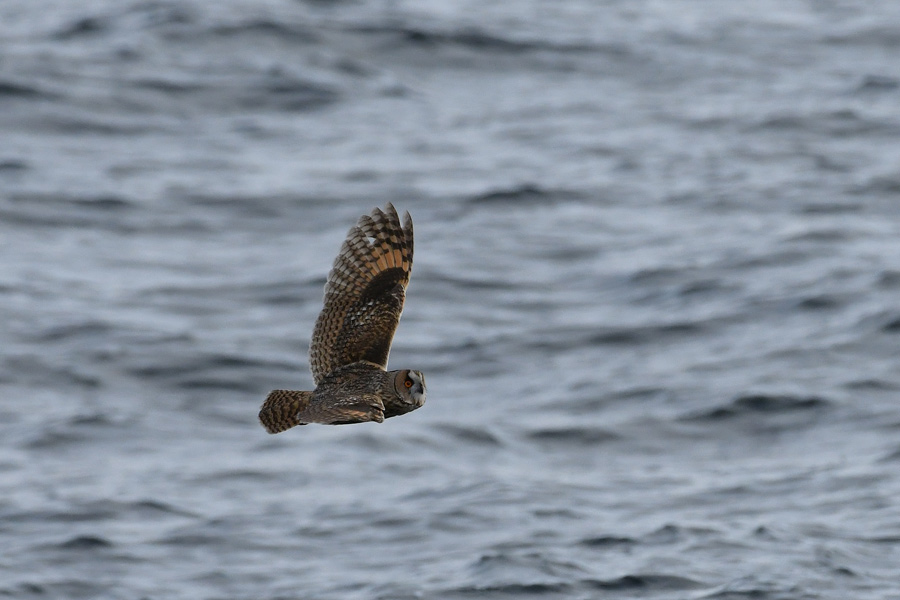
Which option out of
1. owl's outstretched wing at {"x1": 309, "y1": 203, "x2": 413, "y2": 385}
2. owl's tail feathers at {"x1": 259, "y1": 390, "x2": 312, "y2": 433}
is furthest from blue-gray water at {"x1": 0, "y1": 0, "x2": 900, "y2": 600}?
owl's tail feathers at {"x1": 259, "y1": 390, "x2": 312, "y2": 433}

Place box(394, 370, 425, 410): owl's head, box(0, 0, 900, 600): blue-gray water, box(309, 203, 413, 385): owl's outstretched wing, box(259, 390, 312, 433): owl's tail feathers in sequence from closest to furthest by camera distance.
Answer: box(394, 370, 425, 410): owl's head < box(259, 390, 312, 433): owl's tail feathers < box(309, 203, 413, 385): owl's outstretched wing < box(0, 0, 900, 600): blue-gray water

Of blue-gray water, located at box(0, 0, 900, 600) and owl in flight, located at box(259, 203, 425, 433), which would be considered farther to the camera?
blue-gray water, located at box(0, 0, 900, 600)

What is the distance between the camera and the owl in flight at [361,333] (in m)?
5.80

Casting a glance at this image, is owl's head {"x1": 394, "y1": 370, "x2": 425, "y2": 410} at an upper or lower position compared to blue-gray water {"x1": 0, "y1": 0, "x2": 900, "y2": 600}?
upper

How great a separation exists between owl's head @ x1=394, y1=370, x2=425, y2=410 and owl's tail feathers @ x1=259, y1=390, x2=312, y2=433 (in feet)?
1.34

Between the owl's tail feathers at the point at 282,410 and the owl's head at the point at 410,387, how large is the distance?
1.34 ft

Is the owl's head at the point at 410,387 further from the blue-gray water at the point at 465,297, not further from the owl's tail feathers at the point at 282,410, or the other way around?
the blue-gray water at the point at 465,297

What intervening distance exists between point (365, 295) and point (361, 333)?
0.75 ft

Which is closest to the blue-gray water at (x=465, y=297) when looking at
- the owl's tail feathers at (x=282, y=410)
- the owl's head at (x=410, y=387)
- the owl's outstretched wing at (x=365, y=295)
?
the owl's outstretched wing at (x=365, y=295)

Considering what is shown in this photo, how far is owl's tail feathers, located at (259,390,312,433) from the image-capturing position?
19.4 ft

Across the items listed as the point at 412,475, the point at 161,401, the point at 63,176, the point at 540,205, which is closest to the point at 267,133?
the point at 63,176

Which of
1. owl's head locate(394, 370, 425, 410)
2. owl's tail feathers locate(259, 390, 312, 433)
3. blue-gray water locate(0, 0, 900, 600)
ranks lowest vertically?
blue-gray water locate(0, 0, 900, 600)

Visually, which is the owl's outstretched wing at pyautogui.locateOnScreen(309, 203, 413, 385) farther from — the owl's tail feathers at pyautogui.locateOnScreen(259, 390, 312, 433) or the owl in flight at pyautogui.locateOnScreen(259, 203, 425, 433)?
the owl's tail feathers at pyautogui.locateOnScreen(259, 390, 312, 433)

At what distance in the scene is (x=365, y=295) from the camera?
6.75 meters
